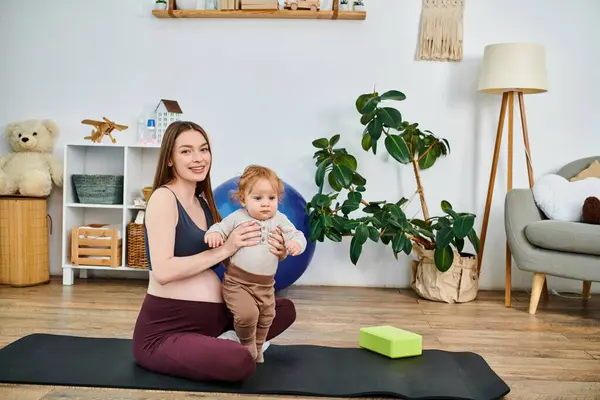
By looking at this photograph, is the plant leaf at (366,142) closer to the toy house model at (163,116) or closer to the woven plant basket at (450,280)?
the woven plant basket at (450,280)

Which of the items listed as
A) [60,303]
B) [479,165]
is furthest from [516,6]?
[60,303]

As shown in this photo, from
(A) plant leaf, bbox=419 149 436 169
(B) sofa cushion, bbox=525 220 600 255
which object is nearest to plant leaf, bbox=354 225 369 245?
(A) plant leaf, bbox=419 149 436 169

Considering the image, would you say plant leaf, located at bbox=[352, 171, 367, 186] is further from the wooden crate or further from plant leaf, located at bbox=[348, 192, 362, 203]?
the wooden crate

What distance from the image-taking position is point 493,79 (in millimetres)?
3635

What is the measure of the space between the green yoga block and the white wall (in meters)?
1.57

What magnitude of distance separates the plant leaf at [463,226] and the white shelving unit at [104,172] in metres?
1.78

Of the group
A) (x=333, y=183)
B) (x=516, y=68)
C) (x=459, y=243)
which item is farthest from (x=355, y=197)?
(x=516, y=68)

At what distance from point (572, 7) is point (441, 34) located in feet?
2.71

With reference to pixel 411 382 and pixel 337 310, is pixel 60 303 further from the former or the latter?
pixel 411 382

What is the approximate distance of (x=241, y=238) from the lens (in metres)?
2.06

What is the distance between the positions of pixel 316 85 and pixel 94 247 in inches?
65.5

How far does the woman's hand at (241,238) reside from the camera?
6.77ft

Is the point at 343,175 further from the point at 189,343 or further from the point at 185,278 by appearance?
the point at 189,343

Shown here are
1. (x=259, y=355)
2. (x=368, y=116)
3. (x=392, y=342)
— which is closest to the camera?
(x=259, y=355)
